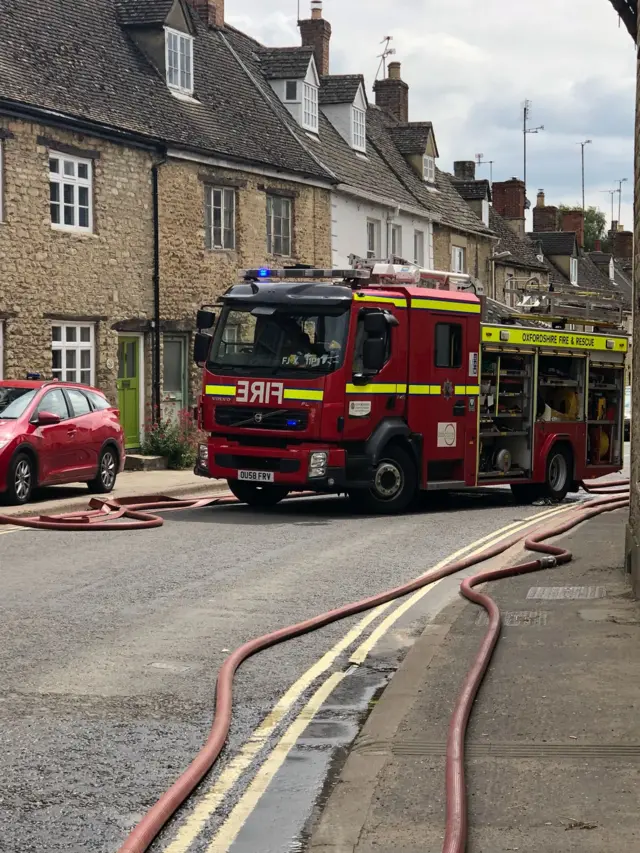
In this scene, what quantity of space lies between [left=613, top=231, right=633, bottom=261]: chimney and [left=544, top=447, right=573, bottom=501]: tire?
66.5 meters

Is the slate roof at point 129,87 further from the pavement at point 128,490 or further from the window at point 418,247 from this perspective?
the window at point 418,247

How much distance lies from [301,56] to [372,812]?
32132 millimetres

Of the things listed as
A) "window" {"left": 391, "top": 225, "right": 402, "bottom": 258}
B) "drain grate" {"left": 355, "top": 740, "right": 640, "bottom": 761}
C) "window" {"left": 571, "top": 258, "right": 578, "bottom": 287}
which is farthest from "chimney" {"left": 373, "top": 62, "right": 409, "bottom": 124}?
"drain grate" {"left": 355, "top": 740, "right": 640, "bottom": 761}

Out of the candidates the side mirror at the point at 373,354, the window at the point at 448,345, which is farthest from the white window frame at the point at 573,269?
the side mirror at the point at 373,354

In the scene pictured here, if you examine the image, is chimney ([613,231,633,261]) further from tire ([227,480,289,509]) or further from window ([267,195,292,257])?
tire ([227,480,289,509])

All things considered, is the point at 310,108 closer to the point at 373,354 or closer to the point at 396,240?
the point at 396,240

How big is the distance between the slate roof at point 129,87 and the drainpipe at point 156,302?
2.75ft

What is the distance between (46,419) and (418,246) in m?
25.8

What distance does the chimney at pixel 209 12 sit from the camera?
34438 mm

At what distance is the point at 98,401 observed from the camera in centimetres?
1964

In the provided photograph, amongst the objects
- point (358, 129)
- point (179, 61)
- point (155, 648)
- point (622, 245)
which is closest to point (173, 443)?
point (179, 61)

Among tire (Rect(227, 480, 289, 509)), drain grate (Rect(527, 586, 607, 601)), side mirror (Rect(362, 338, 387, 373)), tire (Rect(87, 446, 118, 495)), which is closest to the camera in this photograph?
drain grate (Rect(527, 586, 607, 601))

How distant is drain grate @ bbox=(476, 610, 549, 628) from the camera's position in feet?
30.1

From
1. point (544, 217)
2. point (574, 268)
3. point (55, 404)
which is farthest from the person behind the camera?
point (544, 217)
